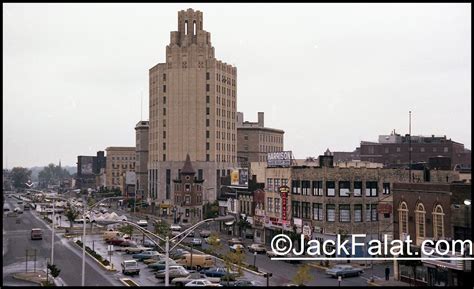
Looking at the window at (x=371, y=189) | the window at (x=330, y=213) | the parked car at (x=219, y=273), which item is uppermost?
the window at (x=371, y=189)

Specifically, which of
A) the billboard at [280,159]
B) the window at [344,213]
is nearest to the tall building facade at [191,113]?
the billboard at [280,159]

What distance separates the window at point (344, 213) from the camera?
66.9 m

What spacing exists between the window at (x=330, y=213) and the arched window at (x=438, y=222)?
1899cm

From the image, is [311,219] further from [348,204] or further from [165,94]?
[165,94]

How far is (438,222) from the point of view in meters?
48.5

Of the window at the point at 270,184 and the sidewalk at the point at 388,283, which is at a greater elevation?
the window at the point at 270,184

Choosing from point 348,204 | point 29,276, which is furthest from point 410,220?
point 29,276

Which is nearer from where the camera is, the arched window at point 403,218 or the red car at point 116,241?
the arched window at point 403,218

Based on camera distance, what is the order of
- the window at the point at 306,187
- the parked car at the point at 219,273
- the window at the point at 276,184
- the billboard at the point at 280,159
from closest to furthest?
1. the parked car at the point at 219,273
2. the window at the point at 306,187
3. the billboard at the point at 280,159
4. the window at the point at 276,184

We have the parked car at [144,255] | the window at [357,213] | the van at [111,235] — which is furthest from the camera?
the van at [111,235]

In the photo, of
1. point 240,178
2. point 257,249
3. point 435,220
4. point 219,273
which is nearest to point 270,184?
point 240,178

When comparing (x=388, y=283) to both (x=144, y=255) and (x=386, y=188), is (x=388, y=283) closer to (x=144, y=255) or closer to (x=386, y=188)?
(x=386, y=188)

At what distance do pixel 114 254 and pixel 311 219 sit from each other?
24462 mm

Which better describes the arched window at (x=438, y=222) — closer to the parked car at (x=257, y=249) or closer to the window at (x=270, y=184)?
the parked car at (x=257, y=249)
